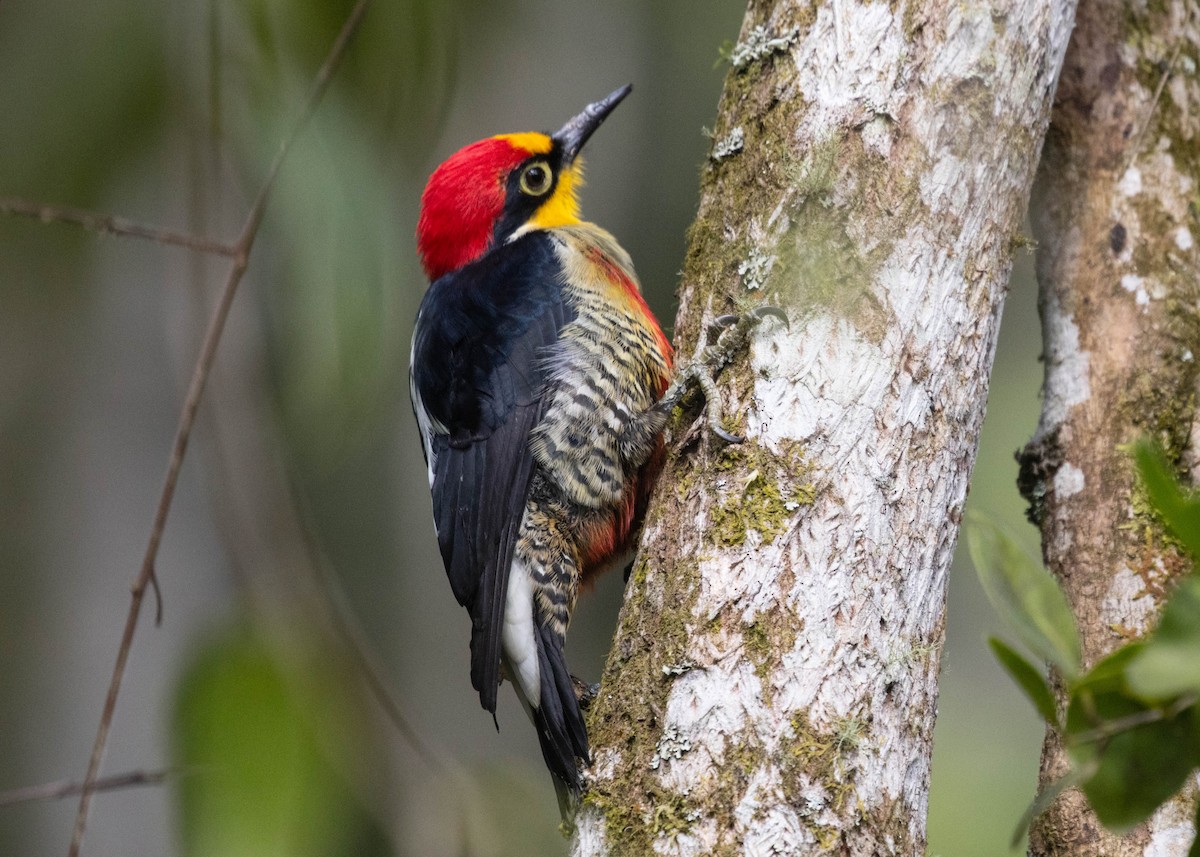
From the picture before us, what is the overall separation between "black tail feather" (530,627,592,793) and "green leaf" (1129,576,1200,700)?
139 cm

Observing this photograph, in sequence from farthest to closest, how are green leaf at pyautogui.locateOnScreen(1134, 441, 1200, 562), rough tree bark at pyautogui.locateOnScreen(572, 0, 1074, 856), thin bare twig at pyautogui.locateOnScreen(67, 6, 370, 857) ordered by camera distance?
thin bare twig at pyautogui.locateOnScreen(67, 6, 370, 857), rough tree bark at pyautogui.locateOnScreen(572, 0, 1074, 856), green leaf at pyautogui.locateOnScreen(1134, 441, 1200, 562)

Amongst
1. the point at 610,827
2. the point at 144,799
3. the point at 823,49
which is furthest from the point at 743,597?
the point at 144,799

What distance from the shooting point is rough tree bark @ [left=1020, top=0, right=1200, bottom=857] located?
2.24 metres

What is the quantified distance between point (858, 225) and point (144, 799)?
3462mm

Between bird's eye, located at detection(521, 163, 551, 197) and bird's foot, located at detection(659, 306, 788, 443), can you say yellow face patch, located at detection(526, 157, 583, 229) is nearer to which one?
bird's eye, located at detection(521, 163, 551, 197)

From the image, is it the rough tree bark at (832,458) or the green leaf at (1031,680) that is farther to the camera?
the rough tree bark at (832,458)

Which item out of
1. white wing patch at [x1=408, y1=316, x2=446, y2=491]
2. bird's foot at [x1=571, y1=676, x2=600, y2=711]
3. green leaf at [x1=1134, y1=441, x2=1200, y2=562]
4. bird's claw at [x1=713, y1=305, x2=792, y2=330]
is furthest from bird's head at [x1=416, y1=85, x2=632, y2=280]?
green leaf at [x1=1134, y1=441, x2=1200, y2=562]

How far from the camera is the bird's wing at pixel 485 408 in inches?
103

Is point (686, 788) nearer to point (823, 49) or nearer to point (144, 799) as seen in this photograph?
point (823, 49)

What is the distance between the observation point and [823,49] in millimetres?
2217

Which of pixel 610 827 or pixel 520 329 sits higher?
pixel 520 329

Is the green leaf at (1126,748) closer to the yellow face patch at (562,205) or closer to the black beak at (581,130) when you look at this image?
the yellow face patch at (562,205)

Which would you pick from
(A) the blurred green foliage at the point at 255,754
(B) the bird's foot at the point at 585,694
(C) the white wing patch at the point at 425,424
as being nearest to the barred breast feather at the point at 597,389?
(C) the white wing patch at the point at 425,424

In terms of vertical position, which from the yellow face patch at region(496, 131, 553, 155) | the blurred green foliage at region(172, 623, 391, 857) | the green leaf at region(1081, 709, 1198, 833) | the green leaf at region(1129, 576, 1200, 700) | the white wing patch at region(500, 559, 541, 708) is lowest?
the green leaf at region(1081, 709, 1198, 833)
